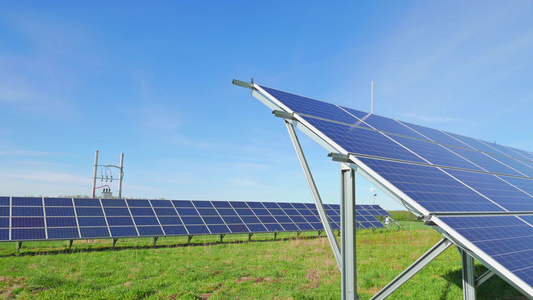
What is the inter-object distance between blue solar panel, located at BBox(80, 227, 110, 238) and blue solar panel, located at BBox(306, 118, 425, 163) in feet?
51.7

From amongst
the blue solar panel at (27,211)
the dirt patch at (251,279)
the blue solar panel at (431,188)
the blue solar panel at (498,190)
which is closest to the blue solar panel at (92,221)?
the blue solar panel at (27,211)

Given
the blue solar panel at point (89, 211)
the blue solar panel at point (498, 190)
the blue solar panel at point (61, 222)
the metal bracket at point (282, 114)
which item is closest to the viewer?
the blue solar panel at point (498, 190)

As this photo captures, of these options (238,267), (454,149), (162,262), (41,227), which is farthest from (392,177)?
(41,227)

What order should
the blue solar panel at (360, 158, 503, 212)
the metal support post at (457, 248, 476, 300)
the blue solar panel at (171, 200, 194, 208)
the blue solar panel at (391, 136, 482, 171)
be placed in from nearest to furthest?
the blue solar panel at (360, 158, 503, 212)
the metal support post at (457, 248, 476, 300)
the blue solar panel at (391, 136, 482, 171)
the blue solar panel at (171, 200, 194, 208)

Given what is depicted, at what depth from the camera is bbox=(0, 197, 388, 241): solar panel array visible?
18531 mm

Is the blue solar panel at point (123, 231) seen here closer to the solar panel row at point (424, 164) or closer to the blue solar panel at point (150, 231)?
the blue solar panel at point (150, 231)

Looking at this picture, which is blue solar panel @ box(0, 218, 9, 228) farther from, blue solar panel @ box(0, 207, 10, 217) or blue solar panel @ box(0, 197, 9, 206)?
blue solar panel @ box(0, 197, 9, 206)

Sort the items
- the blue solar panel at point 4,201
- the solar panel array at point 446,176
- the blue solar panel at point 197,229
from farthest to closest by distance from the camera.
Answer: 1. the blue solar panel at point 197,229
2. the blue solar panel at point 4,201
3. the solar panel array at point 446,176

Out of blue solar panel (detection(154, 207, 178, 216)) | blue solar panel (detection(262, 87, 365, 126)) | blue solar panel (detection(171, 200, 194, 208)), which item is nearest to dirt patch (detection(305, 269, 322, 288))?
blue solar panel (detection(262, 87, 365, 126))

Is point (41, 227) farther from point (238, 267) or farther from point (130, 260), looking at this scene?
point (238, 267)

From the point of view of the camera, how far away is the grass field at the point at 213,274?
1102 cm

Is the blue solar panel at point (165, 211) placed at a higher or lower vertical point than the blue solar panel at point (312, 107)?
lower

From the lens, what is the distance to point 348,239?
7043 mm

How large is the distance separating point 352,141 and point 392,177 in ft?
5.39
